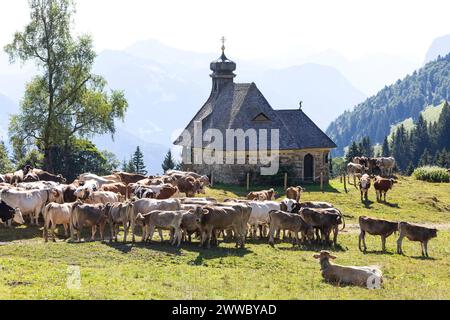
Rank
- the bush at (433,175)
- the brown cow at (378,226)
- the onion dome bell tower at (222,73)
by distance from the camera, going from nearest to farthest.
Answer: the brown cow at (378,226), the bush at (433,175), the onion dome bell tower at (222,73)

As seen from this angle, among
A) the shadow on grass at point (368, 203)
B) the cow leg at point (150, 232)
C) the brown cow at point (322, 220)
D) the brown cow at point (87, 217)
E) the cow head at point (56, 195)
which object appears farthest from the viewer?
the shadow on grass at point (368, 203)

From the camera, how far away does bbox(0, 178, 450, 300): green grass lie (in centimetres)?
2041

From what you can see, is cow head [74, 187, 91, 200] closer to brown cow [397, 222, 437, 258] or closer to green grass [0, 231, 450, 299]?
green grass [0, 231, 450, 299]

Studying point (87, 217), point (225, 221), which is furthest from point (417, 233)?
point (87, 217)

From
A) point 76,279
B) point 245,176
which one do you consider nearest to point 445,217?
point 245,176

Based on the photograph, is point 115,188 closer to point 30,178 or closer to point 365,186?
point 30,178

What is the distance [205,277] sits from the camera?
23.2 m

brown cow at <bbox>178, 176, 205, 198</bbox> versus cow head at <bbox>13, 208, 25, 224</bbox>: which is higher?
brown cow at <bbox>178, 176, 205, 198</bbox>

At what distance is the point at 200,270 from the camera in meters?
24.4

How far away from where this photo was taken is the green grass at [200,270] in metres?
20.4

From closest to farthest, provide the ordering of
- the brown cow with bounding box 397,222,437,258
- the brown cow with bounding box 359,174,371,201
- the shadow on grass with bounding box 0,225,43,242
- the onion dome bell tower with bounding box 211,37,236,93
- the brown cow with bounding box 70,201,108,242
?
the brown cow with bounding box 70,201,108,242, the brown cow with bounding box 397,222,437,258, the shadow on grass with bounding box 0,225,43,242, the brown cow with bounding box 359,174,371,201, the onion dome bell tower with bounding box 211,37,236,93

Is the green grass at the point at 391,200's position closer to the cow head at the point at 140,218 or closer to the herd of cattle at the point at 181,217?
the herd of cattle at the point at 181,217

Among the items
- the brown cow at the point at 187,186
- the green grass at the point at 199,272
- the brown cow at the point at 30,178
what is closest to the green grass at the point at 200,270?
the green grass at the point at 199,272

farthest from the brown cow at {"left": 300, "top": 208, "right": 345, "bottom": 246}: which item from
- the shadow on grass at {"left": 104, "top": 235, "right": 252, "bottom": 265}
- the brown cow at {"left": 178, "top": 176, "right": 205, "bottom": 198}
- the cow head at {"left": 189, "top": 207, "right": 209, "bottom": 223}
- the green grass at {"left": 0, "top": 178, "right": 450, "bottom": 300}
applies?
the brown cow at {"left": 178, "top": 176, "right": 205, "bottom": 198}
